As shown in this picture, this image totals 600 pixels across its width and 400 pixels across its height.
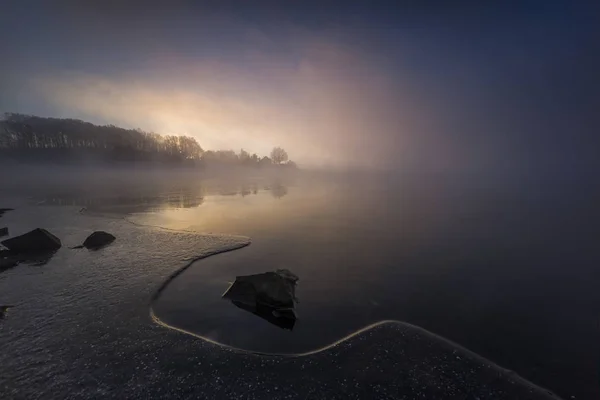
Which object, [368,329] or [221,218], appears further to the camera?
[221,218]

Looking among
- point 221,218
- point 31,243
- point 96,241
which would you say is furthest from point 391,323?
point 221,218

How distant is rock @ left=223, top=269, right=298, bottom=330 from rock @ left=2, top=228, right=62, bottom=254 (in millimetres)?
17522

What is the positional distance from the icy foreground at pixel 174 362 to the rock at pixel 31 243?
25.6 feet

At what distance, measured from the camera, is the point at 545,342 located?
13328 millimetres

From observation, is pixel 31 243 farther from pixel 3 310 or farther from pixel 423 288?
pixel 423 288

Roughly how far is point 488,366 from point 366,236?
22652mm

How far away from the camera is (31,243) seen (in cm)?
2245

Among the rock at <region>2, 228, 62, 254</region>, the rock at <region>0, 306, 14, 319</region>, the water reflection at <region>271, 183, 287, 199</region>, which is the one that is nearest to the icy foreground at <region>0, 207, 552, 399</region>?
the rock at <region>0, 306, 14, 319</region>

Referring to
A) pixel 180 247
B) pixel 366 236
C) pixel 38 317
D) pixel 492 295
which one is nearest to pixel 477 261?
pixel 492 295

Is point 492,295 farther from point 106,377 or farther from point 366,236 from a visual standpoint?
point 106,377

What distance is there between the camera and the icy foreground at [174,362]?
30.6ft

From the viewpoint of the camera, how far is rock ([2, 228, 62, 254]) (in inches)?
870

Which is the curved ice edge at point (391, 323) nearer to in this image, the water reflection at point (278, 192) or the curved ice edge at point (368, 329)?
the curved ice edge at point (368, 329)

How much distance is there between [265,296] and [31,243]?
20746mm
